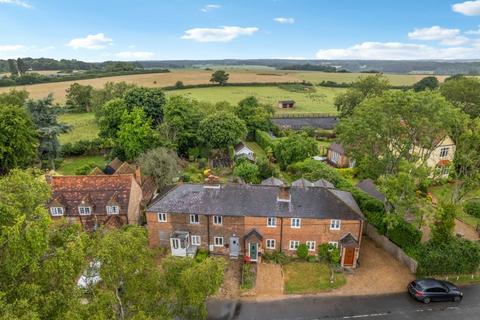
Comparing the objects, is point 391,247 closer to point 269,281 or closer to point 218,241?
point 269,281

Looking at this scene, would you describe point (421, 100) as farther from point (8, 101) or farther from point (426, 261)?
point (8, 101)

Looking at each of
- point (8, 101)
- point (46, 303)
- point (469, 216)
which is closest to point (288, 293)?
point (46, 303)

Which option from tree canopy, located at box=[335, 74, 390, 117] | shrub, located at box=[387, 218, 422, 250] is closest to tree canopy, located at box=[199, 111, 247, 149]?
tree canopy, located at box=[335, 74, 390, 117]

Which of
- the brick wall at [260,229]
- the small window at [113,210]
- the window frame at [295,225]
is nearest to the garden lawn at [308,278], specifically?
the brick wall at [260,229]

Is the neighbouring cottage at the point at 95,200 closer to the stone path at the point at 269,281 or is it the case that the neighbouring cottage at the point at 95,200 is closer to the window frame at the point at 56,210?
the window frame at the point at 56,210

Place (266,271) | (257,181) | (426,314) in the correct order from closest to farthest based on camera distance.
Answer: (426,314), (266,271), (257,181)

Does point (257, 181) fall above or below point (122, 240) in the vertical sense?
below

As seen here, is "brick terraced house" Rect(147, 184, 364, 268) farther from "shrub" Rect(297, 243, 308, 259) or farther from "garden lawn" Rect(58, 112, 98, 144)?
A: "garden lawn" Rect(58, 112, 98, 144)
